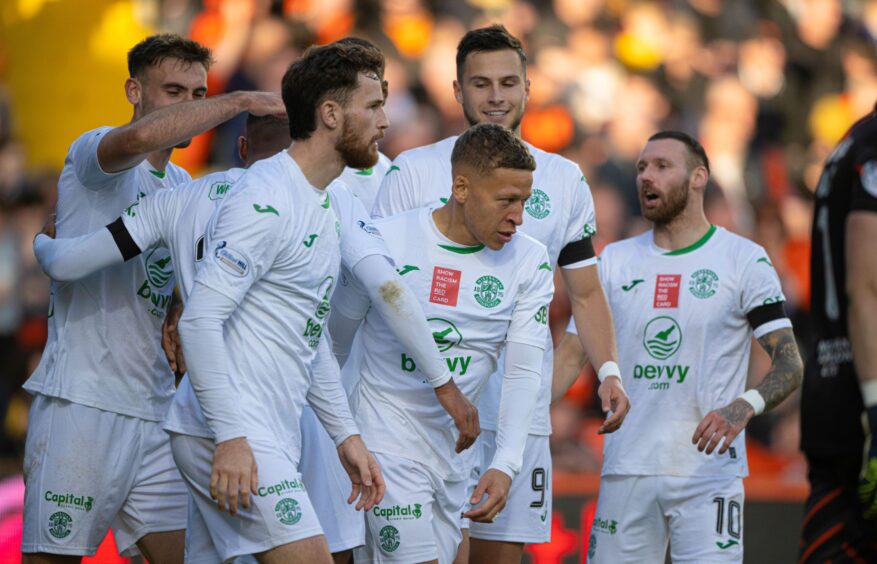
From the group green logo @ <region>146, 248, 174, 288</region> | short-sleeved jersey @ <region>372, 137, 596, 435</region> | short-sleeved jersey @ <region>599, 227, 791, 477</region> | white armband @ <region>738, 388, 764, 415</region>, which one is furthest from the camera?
short-sleeved jersey @ <region>599, 227, 791, 477</region>

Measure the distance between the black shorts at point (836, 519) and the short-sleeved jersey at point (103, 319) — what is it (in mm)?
2825

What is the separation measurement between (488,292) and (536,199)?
977mm

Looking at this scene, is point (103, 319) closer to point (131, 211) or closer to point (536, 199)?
point (131, 211)

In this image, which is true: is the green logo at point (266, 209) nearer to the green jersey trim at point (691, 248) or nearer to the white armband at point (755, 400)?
the white armband at point (755, 400)

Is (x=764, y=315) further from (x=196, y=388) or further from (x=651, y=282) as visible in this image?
(x=196, y=388)

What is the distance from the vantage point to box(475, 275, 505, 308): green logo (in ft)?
16.7

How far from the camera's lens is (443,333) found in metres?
5.07

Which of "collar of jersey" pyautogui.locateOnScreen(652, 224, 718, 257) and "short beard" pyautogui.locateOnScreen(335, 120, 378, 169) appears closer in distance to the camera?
"short beard" pyautogui.locateOnScreen(335, 120, 378, 169)

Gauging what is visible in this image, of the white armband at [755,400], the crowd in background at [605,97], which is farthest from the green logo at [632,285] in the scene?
the crowd in background at [605,97]

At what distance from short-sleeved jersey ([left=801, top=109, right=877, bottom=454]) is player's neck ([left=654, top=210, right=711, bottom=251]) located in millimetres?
2715

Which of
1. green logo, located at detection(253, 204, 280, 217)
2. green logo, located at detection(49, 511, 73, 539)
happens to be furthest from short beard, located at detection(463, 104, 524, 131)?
green logo, located at detection(49, 511, 73, 539)

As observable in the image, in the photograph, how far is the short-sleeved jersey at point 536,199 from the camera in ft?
18.9

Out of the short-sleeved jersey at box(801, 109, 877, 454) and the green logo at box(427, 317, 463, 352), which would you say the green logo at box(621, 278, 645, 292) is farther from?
the short-sleeved jersey at box(801, 109, 877, 454)

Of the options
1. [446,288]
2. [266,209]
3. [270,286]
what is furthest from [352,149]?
[446,288]
